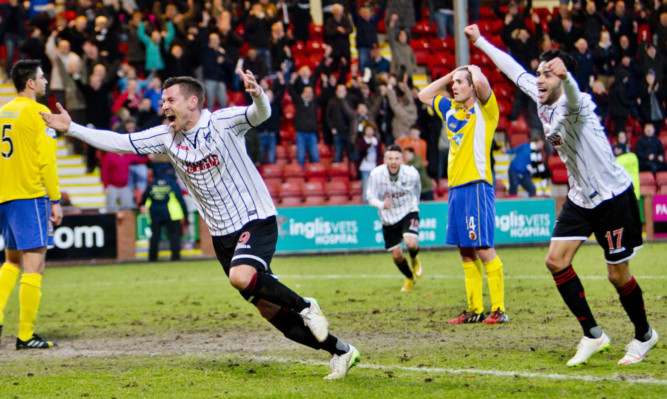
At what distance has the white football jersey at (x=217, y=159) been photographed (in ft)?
20.9

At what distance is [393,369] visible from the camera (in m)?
6.50

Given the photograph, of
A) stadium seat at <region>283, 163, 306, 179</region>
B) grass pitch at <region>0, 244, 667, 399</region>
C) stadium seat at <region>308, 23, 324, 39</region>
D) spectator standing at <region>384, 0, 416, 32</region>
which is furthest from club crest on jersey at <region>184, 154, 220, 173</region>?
stadium seat at <region>308, 23, 324, 39</region>

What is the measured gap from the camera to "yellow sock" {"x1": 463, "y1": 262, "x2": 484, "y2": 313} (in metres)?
9.12

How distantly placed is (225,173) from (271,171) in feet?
50.5

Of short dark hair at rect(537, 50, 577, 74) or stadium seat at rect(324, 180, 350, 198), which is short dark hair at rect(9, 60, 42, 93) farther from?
stadium seat at rect(324, 180, 350, 198)

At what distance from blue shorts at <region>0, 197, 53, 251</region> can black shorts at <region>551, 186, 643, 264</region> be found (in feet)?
16.1

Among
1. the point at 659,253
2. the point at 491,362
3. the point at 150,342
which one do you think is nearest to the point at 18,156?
the point at 150,342

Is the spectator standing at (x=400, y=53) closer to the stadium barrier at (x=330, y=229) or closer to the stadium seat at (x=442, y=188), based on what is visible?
the stadium seat at (x=442, y=188)

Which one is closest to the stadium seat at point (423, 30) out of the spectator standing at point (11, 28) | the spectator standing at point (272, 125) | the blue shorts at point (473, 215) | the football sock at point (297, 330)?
the spectator standing at point (272, 125)

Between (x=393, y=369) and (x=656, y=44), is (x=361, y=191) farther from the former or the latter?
(x=393, y=369)

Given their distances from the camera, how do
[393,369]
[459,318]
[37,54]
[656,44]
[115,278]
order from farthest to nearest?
[656,44]
[37,54]
[115,278]
[459,318]
[393,369]

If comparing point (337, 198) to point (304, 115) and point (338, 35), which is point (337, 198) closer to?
point (304, 115)

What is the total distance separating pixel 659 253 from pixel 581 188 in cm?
1108

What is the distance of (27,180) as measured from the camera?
8.41 metres
